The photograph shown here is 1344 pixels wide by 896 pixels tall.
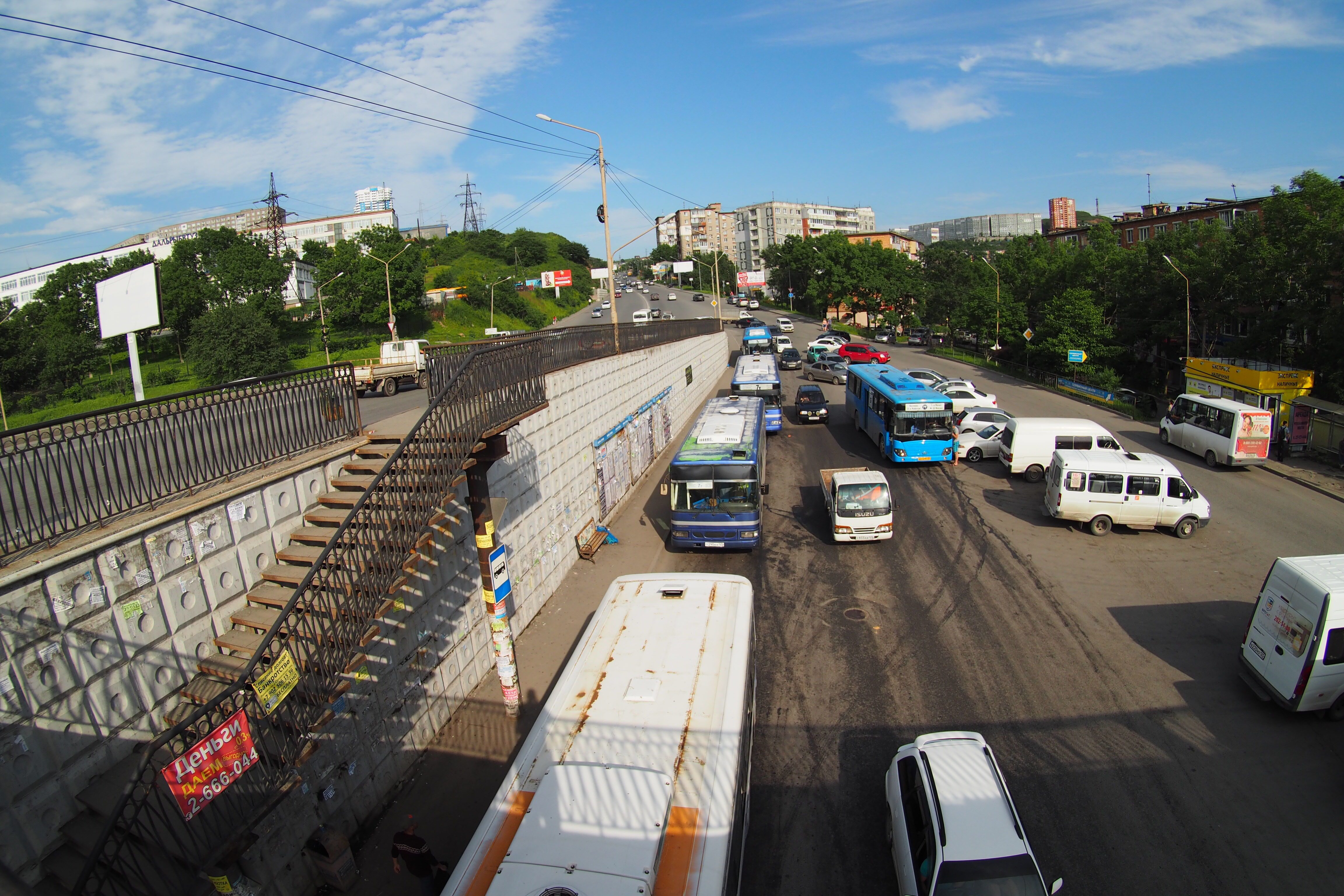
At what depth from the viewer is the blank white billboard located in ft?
23.6

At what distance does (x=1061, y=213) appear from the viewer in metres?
136

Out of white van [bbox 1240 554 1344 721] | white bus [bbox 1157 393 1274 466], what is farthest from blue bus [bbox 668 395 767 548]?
white bus [bbox 1157 393 1274 466]

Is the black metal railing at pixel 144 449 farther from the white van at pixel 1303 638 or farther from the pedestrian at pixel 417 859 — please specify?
the white van at pixel 1303 638

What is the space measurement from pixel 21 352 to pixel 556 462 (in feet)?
113

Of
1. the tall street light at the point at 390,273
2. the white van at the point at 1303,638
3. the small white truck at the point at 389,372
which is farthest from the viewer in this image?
the tall street light at the point at 390,273

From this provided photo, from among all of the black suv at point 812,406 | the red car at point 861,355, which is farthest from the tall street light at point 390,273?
the red car at point 861,355

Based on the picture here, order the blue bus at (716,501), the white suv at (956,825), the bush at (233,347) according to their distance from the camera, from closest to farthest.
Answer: the white suv at (956,825) < the blue bus at (716,501) < the bush at (233,347)

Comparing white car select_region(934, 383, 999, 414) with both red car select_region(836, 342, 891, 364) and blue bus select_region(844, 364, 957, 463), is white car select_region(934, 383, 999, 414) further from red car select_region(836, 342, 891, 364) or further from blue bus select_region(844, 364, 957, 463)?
red car select_region(836, 342, 891, 364)

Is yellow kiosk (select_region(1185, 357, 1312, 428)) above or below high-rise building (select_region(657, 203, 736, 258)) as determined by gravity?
below

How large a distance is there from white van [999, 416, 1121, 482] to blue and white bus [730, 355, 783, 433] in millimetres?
9452

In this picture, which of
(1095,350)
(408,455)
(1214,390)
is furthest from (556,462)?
(1095,350)

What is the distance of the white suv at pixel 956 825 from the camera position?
6.26 metres

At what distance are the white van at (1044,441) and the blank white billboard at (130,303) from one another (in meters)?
22.2

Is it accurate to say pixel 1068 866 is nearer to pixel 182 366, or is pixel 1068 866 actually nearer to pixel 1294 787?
pixel 1294 787
